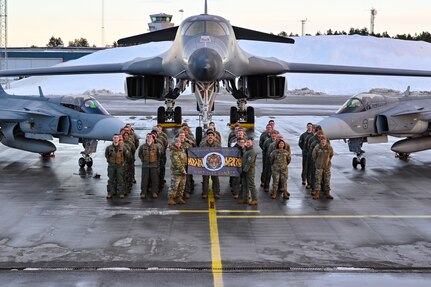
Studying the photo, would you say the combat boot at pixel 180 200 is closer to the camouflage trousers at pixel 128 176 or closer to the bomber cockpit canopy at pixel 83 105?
the camouflage trousers at pixel 128 176

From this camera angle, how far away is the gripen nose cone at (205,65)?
17578 millimetres

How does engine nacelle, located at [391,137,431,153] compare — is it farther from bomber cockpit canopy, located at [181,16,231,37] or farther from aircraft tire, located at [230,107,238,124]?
aircraft tire, located at [230,107,238,124]

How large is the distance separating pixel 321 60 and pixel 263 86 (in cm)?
5617

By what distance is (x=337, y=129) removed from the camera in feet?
55.5

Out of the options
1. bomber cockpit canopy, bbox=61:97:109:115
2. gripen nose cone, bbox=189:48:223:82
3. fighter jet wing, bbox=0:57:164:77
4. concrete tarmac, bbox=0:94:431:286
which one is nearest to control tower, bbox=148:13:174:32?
fighter jet wing, bbox=0:57:164:77

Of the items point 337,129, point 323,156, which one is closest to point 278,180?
point 323,156

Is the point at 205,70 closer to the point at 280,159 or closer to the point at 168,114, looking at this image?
the point at 280,159

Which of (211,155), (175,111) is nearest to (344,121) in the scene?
(211,155)

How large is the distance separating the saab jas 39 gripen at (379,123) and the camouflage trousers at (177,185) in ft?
18.6

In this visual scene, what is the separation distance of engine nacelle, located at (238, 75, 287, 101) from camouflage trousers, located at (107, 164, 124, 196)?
39.0 feet

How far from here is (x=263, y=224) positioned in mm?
11117

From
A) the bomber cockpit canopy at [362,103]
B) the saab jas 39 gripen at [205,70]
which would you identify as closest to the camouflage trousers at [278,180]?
the bomber cockpit canopy at [362,103]

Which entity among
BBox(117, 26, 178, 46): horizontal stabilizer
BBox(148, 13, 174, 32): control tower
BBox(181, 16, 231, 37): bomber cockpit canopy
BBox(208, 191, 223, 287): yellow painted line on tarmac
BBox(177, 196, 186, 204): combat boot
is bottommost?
BBox(208, 191, 223, 287): yellow painted line on tarmac

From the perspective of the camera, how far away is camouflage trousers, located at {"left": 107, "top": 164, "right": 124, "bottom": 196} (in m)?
13.1
